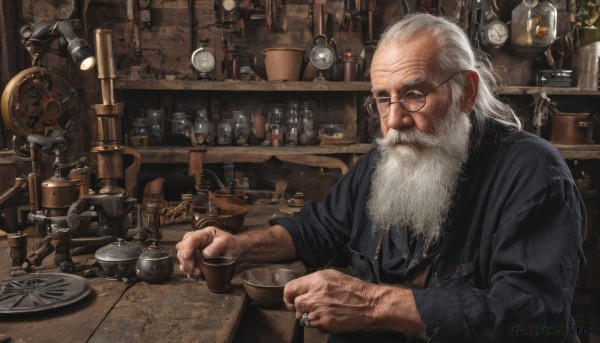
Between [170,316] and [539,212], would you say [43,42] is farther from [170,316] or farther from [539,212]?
[539,212]

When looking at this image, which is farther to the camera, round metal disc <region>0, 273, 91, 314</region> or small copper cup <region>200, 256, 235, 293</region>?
small copper cup <region>200, 256, 235, 293</region>

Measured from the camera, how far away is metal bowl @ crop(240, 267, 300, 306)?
184 cm

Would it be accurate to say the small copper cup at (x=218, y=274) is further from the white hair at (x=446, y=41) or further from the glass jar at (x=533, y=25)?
the glass jar at (x=533, y=25)

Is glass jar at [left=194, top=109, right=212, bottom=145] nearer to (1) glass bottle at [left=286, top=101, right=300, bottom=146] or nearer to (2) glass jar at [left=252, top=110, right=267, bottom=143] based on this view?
(2) glass jar at [left=252, top=110, right=267, bottom=143]

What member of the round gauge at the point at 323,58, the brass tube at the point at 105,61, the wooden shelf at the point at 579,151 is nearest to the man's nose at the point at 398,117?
the brass tube at the point at 105,61

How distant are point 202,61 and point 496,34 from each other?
103 inches

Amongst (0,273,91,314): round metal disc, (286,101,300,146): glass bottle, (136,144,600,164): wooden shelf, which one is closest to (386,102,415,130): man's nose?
(0,273,91,314): round metal disc

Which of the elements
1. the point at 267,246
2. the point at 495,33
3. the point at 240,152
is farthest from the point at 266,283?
the point at 495,33

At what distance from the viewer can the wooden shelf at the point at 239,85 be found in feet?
14.6

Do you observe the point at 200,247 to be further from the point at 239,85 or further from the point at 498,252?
the point at 239,85

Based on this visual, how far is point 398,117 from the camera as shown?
1948mm

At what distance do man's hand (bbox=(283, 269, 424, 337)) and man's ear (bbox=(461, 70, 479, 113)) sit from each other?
0.80 meters

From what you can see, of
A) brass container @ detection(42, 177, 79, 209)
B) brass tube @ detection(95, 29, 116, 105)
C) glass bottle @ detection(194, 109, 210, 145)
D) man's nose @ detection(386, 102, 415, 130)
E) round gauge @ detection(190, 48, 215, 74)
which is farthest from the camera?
glass bottle @ detection(194, 109, 210, 145)

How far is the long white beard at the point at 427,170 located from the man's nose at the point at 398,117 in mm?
27
